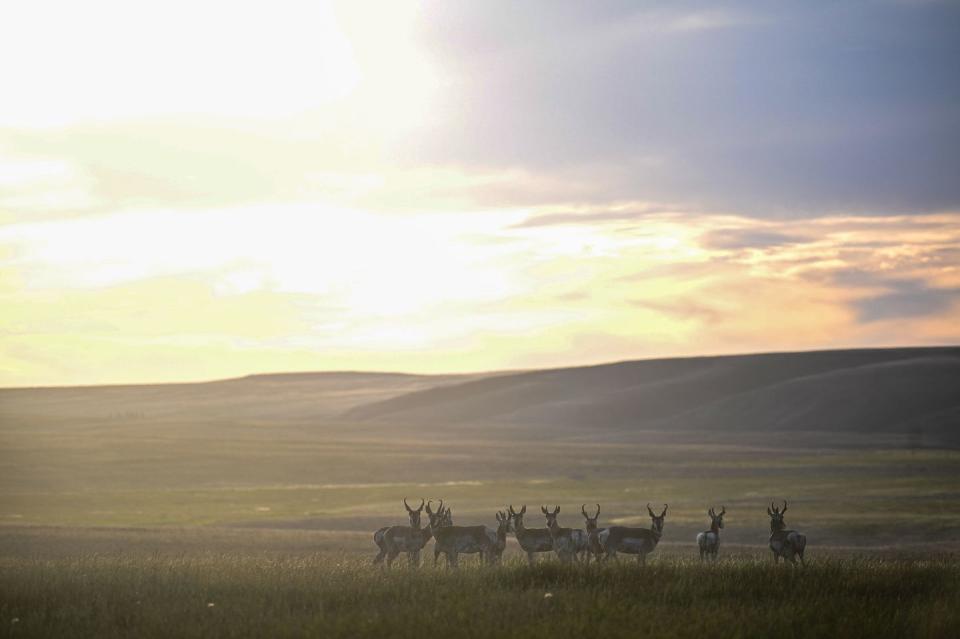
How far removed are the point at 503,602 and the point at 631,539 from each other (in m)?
8.78

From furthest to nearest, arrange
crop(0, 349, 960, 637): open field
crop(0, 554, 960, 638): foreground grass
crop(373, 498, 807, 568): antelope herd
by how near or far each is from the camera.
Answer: crop(373, 498, 807, 568): antelope herd, crop(0, 349, 960, 637): open field, crop(0, 554, 960, 638): foreground grass

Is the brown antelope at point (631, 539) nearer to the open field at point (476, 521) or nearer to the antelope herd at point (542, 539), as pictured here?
the antelope herd at point (542, 539)

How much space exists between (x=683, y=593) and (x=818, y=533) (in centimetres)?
3325

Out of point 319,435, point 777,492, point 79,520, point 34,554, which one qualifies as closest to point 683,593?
point 34,554

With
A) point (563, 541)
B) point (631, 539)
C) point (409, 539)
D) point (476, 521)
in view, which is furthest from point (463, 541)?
point (476, 521)

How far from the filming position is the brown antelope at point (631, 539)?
25.3 m

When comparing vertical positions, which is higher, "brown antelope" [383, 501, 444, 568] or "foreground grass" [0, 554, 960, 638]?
"brown antelope" [383, 501, 444, 568]

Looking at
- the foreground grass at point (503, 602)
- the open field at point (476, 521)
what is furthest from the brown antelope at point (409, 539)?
the foreground grass at point (503, 602)

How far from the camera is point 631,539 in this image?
2548 cm

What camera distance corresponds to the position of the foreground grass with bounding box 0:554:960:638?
1593 cm

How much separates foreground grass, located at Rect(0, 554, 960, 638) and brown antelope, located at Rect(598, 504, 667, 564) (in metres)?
4.05

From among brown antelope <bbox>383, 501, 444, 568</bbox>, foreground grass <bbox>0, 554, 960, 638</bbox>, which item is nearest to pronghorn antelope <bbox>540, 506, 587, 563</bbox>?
brown antelope <bbox>383, 501, 444, 568</bbox>

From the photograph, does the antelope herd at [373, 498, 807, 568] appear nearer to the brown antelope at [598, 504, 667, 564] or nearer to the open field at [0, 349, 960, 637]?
the brown antelope at [598, 504, 667, 564]

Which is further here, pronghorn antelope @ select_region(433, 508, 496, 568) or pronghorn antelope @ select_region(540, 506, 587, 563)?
pronghorn antelope @ select_region(540, 506, 587, 563)
